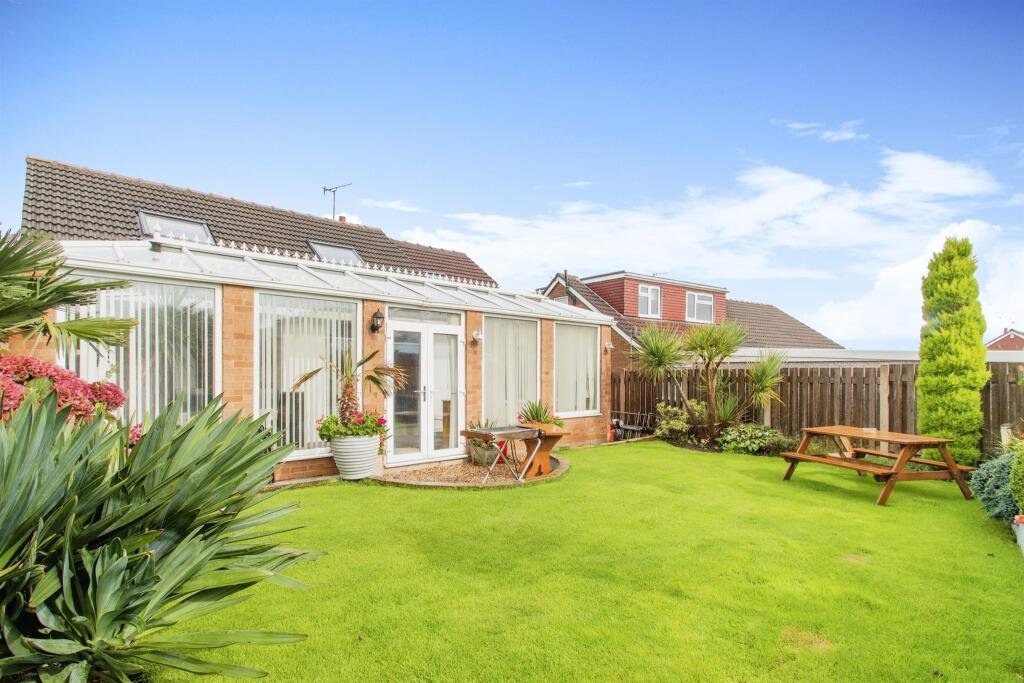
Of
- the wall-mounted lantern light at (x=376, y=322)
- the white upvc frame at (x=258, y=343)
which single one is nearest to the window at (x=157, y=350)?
the white upvc frame at (x=258, y=343)

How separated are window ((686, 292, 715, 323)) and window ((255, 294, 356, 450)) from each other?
19.2m

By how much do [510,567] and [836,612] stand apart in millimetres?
2316

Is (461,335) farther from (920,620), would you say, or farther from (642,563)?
(920,620)

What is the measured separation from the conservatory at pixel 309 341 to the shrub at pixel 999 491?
701cm

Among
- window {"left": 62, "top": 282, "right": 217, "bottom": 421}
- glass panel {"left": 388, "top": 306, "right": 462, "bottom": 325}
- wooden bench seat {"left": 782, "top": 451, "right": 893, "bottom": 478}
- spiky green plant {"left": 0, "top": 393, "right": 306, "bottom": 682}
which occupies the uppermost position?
glass panel {"left": 388, "top": 306, "right": 462, "bottom": 325}

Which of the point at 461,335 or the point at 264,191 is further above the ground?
Answer: the point at 264,191

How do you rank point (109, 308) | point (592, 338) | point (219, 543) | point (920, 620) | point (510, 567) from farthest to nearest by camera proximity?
1. point (592, 338)
2. point (109, 308)
3. point (510, 567)
4. point (920, 620)
5. point (219, 543)

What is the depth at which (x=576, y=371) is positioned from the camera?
12250mm

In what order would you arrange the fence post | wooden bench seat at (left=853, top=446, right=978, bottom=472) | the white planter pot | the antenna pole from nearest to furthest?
wooden bench seat at (left=853, top=446, right=978, bottom=472), the white planter pot, the fence post, the antenna pole

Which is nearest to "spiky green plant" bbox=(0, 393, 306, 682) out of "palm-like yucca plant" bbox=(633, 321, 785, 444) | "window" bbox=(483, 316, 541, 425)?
"window" bbox=(483, 316, 541, 425)

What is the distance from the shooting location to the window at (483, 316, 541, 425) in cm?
1045

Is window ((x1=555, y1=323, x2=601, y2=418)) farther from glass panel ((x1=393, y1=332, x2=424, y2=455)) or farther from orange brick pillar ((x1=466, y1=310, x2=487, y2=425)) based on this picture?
glass panel ((x1=393, y1=332, x2=424, y2=455))

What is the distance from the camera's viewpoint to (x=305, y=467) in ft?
26.4

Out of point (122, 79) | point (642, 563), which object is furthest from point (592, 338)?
point (122, 79)
